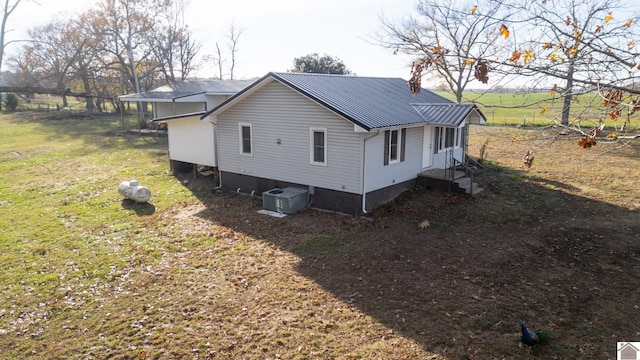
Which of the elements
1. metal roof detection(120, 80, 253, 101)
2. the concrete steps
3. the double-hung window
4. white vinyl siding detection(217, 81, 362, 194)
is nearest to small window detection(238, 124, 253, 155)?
white vinyl siding detection(217, 81, 362, 194)

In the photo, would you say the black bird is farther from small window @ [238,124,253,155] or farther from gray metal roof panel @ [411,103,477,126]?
small window @ [238,124,253,155]

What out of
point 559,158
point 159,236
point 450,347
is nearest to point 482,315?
point 450,347

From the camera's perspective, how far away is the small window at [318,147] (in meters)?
13.7

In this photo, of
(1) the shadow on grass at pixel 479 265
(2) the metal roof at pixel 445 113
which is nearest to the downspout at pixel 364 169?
(1) the shadow on grass at pixel 479 265

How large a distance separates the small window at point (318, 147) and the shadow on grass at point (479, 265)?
68.0 inches

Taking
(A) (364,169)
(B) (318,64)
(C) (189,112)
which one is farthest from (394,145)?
(B) (318,64)

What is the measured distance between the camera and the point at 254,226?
42.1ft

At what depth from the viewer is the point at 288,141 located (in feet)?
47.4

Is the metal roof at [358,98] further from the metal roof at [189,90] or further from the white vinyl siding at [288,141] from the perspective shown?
the metal roof at [189,90]

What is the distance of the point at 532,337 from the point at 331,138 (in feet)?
27.2

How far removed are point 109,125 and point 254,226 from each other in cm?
3058

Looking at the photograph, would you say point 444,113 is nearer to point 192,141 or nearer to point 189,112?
point 192,141

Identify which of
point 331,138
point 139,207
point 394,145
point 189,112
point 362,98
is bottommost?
point 139,207

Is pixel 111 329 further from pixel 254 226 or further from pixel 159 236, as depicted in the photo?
pixel 254 226
